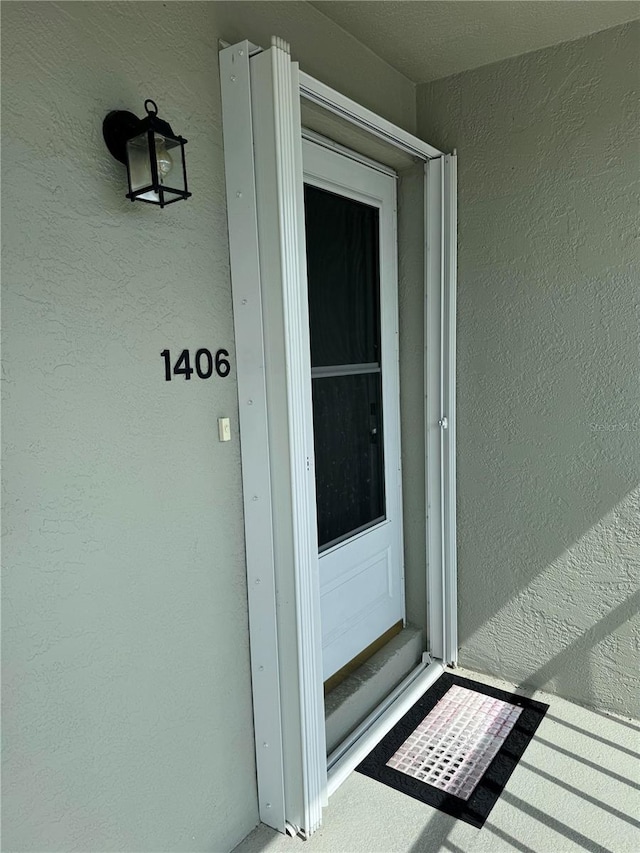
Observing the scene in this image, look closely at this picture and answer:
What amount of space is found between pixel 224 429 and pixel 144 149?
76 centimetres

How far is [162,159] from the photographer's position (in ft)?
4.52

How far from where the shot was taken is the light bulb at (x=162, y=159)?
4.47ft

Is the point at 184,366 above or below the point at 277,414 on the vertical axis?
above

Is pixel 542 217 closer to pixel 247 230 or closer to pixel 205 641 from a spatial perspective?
pixel 247 230

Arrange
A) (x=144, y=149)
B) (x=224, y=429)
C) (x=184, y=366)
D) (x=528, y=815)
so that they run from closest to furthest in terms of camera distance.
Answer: (x=144, y=149) → (x=184, y=366) → (x=224, y=429) → (x=528, y=815)

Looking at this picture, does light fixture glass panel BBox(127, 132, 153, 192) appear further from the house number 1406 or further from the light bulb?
the house number 1406

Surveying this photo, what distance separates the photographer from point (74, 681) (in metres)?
1.38

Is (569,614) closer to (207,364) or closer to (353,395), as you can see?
(353,395)

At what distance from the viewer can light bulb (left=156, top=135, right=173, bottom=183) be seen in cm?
136

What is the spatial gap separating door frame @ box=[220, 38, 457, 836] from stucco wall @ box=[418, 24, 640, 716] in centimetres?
75

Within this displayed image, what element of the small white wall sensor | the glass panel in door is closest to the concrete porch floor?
the glass panel in door

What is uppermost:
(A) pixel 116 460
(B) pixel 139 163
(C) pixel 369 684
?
(B) pixel 139 163

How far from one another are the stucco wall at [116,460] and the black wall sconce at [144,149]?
4cm

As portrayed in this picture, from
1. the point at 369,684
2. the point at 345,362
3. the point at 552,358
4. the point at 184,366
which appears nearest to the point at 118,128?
the point at 184,366
